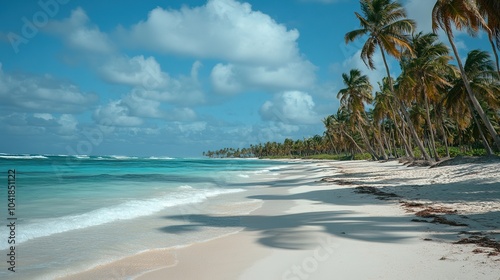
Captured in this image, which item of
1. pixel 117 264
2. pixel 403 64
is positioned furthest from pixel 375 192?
pixel 403 64

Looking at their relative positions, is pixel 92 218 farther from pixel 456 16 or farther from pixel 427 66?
pixel 427 66

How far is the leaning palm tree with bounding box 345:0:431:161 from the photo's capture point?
23.4 metres

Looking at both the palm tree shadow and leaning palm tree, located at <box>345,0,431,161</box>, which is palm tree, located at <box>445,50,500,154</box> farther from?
the palm tree shadow

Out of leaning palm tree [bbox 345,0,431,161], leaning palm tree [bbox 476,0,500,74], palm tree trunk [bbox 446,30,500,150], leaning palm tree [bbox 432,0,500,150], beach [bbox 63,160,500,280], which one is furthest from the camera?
leaning palm tree [bbox 345,0,431,161]

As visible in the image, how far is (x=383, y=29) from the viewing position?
24.2m

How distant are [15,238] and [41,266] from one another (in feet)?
8.16

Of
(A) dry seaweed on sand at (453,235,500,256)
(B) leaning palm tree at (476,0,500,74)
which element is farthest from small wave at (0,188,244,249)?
(B) leaning palm tree at (476,0,500,74)

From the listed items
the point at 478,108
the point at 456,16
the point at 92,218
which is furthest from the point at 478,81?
the point at 92,218

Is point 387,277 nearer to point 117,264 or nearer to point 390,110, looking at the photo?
point 117,264

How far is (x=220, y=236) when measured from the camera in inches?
293

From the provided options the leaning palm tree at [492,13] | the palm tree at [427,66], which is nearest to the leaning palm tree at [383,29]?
the palm tree at [427,66]

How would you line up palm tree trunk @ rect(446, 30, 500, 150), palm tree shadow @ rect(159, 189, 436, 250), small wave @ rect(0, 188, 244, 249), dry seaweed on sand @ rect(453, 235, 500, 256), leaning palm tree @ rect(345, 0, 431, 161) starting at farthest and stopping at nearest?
leaning palm tree @ rect(345, 0, 431, 161)
palm tree trunk @ rect(446, 30, 500, 150)
small wave @ rect(0, 188, 244, 249)
palm tree shadow @ rect(159, 189, 436, 250)
dry seaweed on sand @ rect(453, 235, 500, 256)

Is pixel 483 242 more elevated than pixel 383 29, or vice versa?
pixel 383 29

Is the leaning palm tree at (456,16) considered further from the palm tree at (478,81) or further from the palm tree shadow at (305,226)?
the palm tree shadow at (305,226)
